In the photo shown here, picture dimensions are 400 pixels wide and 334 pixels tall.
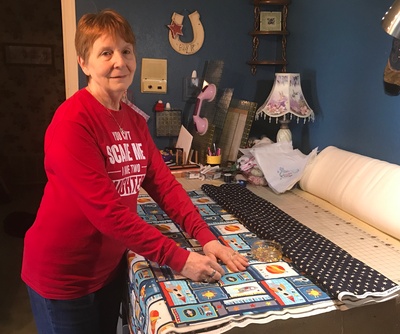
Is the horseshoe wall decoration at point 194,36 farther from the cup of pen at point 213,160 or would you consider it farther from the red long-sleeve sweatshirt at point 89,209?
the red long-sleeve sweatshirt at point 89,209

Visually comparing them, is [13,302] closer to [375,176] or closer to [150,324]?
[150,324]

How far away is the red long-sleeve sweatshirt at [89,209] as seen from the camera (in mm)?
1011

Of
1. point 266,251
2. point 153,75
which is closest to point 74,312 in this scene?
point 266,251

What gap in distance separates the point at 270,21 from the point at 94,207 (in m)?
1.69

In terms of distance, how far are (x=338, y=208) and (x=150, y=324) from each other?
99 cm

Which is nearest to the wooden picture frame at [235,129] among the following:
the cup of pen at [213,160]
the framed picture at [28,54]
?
the cup of pen at [213,160]

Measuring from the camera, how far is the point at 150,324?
0.93m

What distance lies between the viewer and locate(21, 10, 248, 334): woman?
102 centimetres

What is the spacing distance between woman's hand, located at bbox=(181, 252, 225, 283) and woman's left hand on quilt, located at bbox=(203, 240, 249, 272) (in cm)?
7

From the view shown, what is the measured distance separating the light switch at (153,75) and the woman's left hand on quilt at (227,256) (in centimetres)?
129

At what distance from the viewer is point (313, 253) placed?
3.94ft

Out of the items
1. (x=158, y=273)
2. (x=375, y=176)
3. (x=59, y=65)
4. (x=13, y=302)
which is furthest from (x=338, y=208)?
(x=59, y=65)

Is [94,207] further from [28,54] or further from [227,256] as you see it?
[28,54]

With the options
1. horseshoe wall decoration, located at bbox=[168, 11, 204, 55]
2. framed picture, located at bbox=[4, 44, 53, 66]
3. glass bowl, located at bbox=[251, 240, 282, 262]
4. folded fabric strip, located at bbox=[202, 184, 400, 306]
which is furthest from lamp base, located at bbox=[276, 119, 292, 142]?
framed picture, located at bbox=[4, 44, 53, 66]
